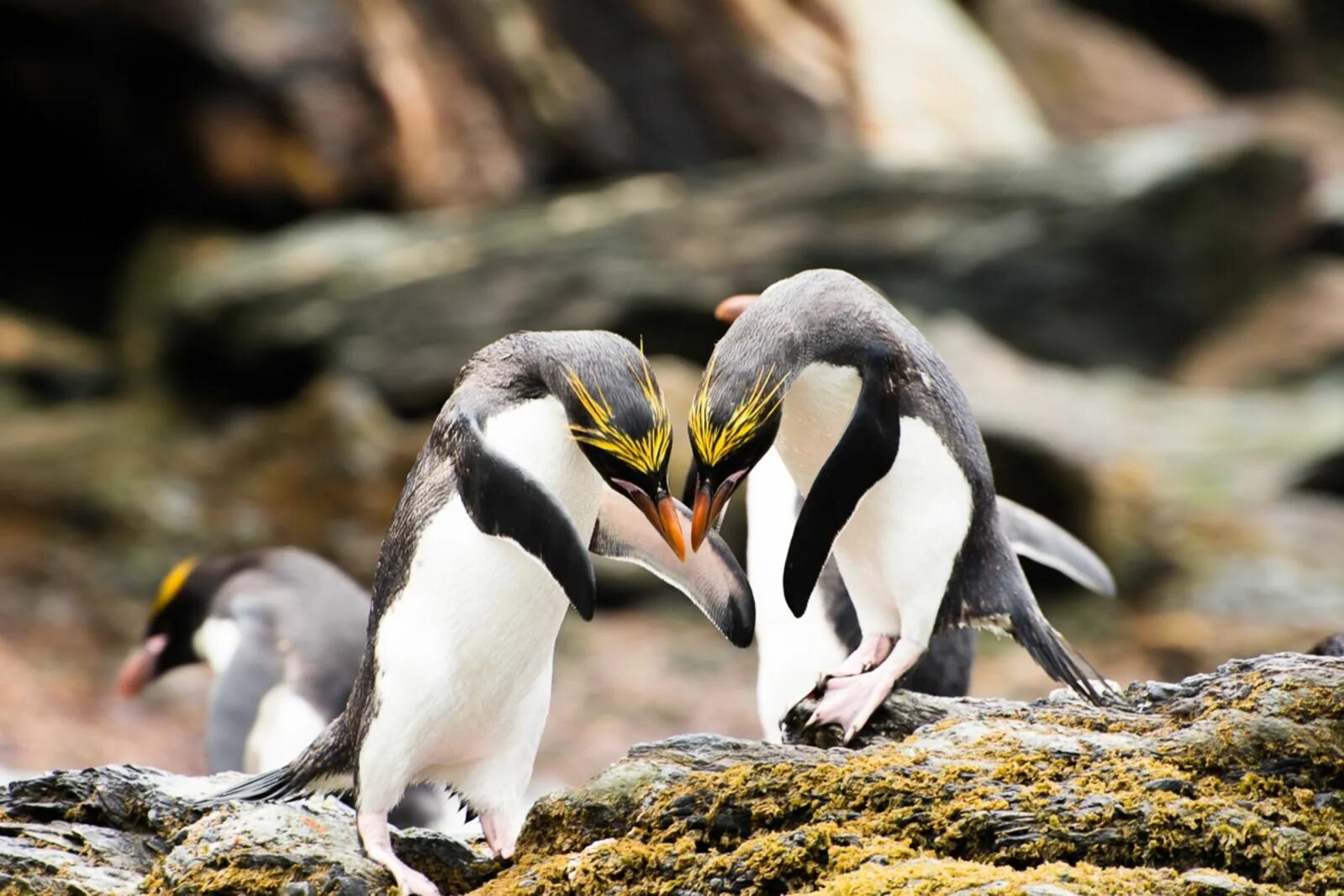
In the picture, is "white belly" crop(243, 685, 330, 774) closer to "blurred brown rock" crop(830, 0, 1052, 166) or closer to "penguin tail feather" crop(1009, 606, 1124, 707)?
"penguin tail feather" crop(1009, 606, 1124, 707)

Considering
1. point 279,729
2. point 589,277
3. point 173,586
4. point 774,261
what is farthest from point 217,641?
point 774,261

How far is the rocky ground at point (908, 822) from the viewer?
234cm

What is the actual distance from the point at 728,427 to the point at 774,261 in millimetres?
8038

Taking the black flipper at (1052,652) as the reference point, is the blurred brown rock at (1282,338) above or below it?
above

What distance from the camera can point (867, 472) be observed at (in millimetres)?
2732

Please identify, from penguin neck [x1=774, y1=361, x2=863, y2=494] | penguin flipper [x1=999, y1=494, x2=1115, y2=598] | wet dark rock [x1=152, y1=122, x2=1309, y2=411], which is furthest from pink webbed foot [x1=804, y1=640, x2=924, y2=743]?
wet dark rock [x1=152, y1=122, x2=1309, y2=411]

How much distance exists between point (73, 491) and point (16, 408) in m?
2.42

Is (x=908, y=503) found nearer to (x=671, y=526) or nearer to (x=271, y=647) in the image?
(x=671, y=526)

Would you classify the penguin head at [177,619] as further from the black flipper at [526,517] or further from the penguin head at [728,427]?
the penguin head at [728,427]

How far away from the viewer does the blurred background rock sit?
27.7 ft

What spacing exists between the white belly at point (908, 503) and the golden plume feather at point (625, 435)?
33 centimetres

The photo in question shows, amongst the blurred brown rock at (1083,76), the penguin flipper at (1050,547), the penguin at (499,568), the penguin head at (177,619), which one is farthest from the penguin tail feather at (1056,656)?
the blurred brown rock at (1083,76)

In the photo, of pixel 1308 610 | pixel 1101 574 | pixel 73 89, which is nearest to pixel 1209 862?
pixel 1101 574

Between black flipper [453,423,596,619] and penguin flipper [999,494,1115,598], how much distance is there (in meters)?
1.61
